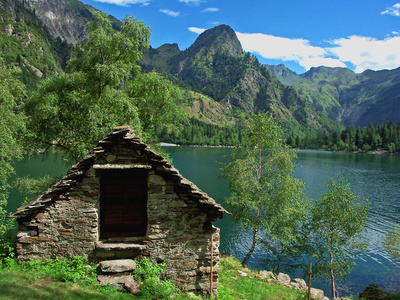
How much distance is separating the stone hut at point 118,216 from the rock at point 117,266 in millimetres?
271

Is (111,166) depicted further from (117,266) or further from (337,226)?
(337,226)

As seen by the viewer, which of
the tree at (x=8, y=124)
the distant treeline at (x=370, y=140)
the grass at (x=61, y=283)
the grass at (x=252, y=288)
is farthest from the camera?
the distant treeline at (x=370, y=140)

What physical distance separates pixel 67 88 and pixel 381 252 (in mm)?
36658

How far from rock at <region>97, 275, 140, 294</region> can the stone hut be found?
0.72 m

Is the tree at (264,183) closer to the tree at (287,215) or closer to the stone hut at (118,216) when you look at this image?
the tree at (287,215)

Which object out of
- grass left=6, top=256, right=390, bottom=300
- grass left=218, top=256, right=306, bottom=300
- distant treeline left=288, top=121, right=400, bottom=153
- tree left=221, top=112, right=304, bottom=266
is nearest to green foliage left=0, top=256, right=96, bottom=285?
grass left=6, top=256, right=390, bottom=300

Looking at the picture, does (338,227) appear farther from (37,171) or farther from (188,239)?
(37,171)

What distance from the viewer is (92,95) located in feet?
67.2

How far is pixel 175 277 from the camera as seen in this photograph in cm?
923

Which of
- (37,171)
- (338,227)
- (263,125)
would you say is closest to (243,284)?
(338,227)

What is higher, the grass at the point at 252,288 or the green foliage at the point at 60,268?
the green foliage at the point at 60,268

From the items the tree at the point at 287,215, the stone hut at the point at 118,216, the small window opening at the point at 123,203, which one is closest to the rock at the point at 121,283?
the stone hut at the point at 118,216

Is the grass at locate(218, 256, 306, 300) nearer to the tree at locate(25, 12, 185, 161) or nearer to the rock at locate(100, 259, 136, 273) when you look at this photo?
the rock at locate(100, 259, 136, 273)

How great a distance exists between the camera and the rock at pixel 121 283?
8.34 m
